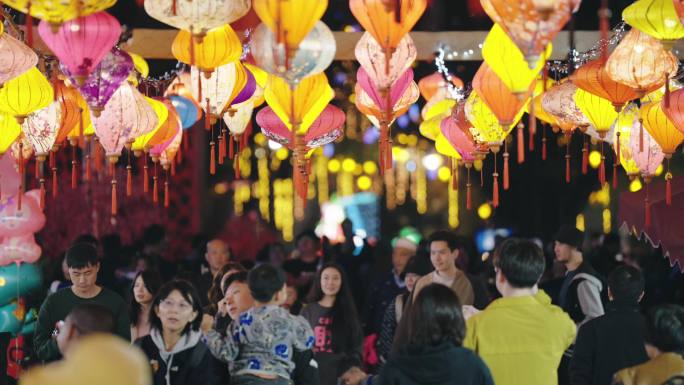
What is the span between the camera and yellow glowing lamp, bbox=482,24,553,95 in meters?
6.09

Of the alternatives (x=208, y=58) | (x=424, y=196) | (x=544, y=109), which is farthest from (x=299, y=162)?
(x=424, y=196)

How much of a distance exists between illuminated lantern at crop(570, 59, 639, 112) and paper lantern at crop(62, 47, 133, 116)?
7.97ft

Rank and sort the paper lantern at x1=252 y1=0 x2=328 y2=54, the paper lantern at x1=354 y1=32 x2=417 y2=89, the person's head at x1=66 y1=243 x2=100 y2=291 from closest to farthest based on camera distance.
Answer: the paper lantern at x1=252 y1=0 x2=328 y2=54
the paper lantern at x1=354 y1=32 x2=417 y2=89
the person's head at x1=66 y1=243 x2=100 y2=291

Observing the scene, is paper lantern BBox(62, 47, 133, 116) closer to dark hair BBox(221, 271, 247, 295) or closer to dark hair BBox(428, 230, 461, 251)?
dark hair BBox(221, 271, 247, 295)

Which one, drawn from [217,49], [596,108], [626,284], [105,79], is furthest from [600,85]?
[105,79]

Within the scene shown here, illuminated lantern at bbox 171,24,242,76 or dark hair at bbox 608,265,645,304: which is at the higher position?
illuminated lantern at bbox 171,24,242,76

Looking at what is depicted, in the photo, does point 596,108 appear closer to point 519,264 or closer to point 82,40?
point 519,264

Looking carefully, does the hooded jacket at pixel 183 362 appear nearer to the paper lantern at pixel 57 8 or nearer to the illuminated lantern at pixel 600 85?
the paper lantern at pixel 57 8

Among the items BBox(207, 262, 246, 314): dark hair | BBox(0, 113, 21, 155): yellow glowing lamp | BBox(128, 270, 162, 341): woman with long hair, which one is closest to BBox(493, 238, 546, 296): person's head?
BBox(207, 262, 246, 314): dark hair

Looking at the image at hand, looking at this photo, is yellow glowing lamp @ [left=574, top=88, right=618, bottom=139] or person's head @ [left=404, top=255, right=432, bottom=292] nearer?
yellow glowing lamp @ [left=574, top=88, right=618, bottom=139]

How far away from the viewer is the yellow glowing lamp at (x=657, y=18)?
6.35 meters

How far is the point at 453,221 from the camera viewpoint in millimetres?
19734

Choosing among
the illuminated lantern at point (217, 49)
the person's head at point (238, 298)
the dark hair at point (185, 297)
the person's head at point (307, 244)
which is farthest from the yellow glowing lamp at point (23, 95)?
the person's head at point (307, 244)

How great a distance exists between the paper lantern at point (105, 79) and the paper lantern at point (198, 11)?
0.64 meters
